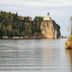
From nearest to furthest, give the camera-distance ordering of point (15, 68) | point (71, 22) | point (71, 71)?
point (71, 71) < point (15, 68) < point (71, 22)

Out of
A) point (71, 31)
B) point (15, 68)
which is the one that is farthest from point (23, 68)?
point (71, 31)

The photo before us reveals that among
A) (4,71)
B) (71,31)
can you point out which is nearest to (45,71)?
(4,71)

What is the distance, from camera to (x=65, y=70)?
47.3m

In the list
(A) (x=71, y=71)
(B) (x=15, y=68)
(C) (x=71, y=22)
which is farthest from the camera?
(C) (x=71, y=22)

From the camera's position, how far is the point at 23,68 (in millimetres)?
49906

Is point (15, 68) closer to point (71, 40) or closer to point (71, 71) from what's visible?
point (71, 71)

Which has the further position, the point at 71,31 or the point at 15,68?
the point at 71,31

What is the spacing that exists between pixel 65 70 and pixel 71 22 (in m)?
55.6

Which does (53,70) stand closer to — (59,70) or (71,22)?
(59,70)

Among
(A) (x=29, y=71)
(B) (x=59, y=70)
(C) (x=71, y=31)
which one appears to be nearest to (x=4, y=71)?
(A) (x=29, y=71)

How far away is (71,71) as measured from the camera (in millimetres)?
46500

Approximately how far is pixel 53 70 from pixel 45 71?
1421 mm

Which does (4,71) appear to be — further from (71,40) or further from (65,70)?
(71,40)

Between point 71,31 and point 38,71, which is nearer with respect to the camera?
point 38,71
